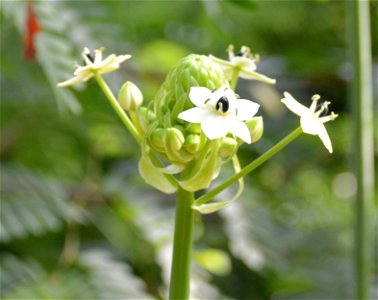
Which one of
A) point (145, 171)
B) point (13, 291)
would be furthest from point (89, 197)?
point (145, 171)

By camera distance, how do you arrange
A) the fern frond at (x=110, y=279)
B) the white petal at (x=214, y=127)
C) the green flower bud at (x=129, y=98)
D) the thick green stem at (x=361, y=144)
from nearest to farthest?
1. the white petal at (x=214, y=127)
2. the green flower bud at (x=129, y=98)
3. the thick green stem at (x=361, y=144)
4. the fern frond at (x=110, y=279)

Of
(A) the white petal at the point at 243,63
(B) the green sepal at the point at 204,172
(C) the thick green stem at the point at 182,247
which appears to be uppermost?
(A) the white petal at the point at 243,63

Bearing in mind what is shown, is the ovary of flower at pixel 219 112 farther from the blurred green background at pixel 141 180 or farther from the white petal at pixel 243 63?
the blurred green background at pixel 141 180

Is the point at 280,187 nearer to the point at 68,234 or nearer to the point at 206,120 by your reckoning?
the point at 68,234

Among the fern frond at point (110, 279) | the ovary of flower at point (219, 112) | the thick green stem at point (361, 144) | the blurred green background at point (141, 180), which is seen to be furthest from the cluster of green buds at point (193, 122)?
the fern frond at point (110, 279)

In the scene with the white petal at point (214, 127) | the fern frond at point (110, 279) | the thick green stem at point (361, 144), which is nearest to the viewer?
the white petal at point (214, 127)

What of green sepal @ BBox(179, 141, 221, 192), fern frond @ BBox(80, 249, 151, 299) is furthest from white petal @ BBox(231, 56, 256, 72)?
fern frond @ BBox(80, 249, 151, 299)

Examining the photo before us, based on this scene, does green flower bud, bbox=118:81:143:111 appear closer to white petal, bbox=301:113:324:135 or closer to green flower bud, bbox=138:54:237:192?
green flower bud, bbox=138:54:237:192

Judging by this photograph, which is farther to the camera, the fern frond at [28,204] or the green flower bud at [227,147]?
the fern frond at [28,204]
